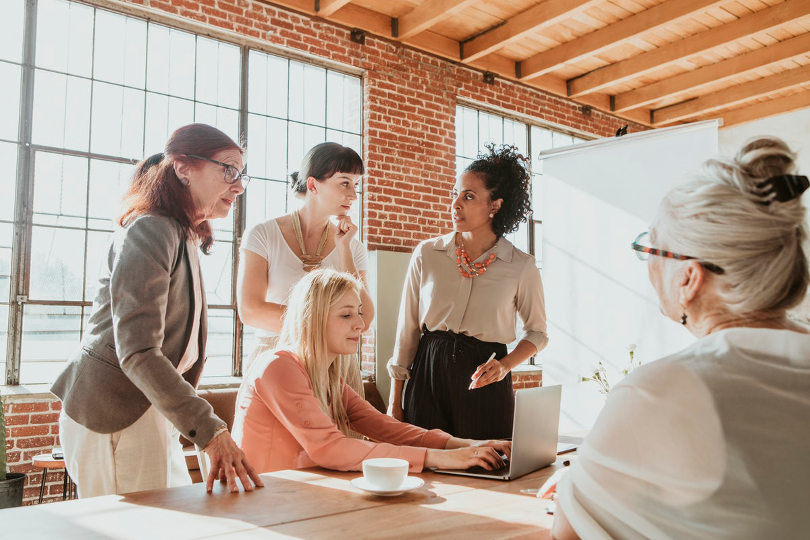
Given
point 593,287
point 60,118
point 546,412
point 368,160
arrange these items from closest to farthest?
point 546,412, point 60,118, point 593,287, point 368,160

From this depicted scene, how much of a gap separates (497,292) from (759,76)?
568cm

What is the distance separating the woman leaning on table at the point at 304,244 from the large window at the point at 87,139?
1769mm

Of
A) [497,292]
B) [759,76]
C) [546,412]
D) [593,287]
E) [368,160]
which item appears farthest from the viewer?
[759,76]

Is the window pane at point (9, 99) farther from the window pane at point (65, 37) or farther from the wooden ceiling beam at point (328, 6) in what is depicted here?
the wooden ceiling beam at point (328, 6)

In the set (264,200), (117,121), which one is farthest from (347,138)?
(117,121)

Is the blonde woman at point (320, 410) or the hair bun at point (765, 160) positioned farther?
the blonde woman at point (320, 410)

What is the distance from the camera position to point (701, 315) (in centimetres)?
112

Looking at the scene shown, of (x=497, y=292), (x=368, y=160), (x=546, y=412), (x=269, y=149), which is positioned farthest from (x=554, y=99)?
(x=546, y=412)

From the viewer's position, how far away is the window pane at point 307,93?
17.9 ft

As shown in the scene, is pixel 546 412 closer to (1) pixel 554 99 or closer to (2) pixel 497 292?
(2) pixel 497 292

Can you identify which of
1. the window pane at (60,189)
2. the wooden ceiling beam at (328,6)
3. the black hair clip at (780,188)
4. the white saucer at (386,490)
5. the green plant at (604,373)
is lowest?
the white saucer at (386,490)

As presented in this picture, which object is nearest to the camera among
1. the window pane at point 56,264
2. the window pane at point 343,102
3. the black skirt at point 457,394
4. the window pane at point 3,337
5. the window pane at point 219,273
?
the black skirt at point 457,394

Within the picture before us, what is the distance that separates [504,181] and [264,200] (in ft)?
9.40

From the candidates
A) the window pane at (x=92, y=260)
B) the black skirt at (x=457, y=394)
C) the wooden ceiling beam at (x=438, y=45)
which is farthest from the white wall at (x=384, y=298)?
the black skirt at (x=457, y=394)
